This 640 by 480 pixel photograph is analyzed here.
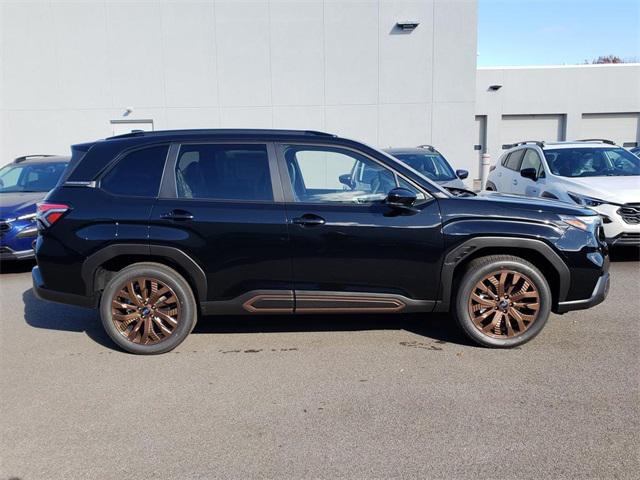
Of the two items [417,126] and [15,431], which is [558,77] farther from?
[15,431]

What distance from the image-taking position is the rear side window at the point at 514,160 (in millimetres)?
9686

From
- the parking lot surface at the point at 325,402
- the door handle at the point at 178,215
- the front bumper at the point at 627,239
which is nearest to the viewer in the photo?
the parking lot surface at the point at 325,402

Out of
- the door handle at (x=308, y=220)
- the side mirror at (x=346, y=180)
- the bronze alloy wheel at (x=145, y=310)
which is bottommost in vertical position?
the bronze alloy wheel at (x=145, y=310)

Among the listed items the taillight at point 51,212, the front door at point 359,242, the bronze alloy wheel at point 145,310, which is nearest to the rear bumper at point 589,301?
the front door at point 359,242

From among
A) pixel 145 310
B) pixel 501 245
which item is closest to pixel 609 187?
pixel 501 245

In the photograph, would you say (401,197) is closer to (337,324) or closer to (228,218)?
(228,218)

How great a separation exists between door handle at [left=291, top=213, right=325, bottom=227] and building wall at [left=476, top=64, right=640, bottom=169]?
19.3m

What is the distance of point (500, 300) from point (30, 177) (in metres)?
7.92

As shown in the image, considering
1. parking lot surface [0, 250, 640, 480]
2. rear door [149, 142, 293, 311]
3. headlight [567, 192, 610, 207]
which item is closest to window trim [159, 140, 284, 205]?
rear door [149, 142, 293, 311]

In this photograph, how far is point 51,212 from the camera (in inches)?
172

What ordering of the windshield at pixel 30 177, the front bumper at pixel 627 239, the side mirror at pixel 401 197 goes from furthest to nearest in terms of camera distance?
the windshield at pixel 30 177 → the front bumper at pixel 627 239 → the side mirror at pixel 401 197

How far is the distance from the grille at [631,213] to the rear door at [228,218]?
5.12 m

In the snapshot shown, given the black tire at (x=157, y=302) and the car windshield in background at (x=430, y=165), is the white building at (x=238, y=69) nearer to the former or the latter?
the car windshield in background at (x=430, y=165)

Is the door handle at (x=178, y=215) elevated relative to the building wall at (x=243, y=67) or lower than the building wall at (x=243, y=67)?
lower
